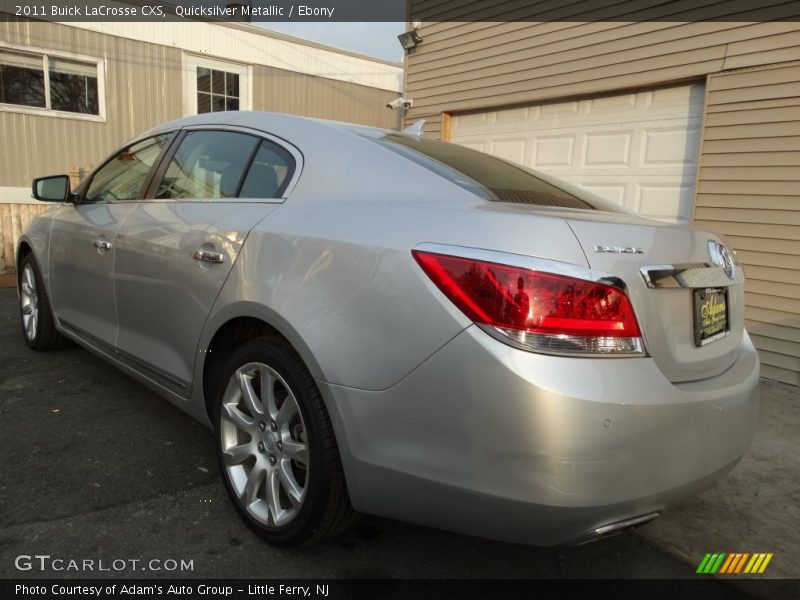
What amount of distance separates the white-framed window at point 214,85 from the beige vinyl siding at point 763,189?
8.92 metres

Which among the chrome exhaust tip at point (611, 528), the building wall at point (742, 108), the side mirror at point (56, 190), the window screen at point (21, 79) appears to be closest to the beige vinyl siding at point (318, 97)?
the window screen at point (21, 79)

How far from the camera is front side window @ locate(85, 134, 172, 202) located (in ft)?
10.1

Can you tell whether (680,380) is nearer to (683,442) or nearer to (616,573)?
(683,442)

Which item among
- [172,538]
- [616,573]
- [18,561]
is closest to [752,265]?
[616,573]

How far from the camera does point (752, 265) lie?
4.89m

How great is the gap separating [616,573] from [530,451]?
981 mm

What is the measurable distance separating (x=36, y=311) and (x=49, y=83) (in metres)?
6.97

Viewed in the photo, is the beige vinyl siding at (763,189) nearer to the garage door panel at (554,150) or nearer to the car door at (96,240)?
the garage door panel at (554,150)

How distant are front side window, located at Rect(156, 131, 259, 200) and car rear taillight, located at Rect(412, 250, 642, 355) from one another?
4.37ft

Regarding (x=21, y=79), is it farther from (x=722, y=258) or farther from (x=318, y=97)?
(x=722, y=258)

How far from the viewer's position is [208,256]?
2.28 m

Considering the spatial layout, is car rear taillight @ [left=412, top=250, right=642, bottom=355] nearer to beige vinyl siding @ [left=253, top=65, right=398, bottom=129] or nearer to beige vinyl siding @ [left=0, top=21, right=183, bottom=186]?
beige vinyl siding @ [left=0, top=21, right=183, bottom=186]

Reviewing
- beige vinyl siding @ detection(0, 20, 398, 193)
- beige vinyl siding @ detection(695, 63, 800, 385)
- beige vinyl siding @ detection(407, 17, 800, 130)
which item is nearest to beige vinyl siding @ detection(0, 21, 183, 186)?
beige vinyl siding @ detection(0, 20, 398, 193)


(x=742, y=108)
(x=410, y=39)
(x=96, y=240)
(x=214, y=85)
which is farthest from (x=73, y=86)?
(x=742, y=108)
